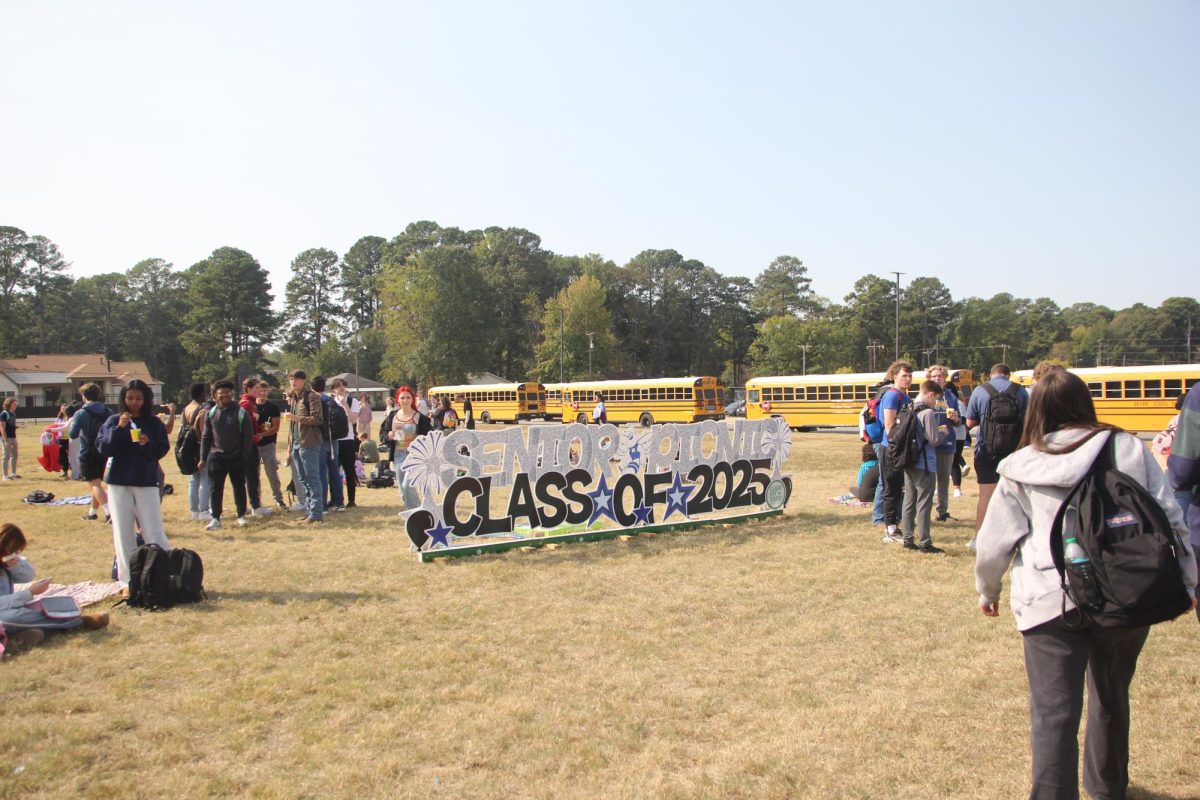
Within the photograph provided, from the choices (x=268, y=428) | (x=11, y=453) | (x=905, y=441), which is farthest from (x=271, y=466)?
(x=11, y=453)

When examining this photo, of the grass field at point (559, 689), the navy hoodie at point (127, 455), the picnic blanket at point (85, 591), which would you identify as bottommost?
the grass field at point (559, 689)

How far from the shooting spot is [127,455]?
6402mm

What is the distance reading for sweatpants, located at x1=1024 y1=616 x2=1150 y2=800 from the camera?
271cm

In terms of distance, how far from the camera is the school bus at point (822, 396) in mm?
29375

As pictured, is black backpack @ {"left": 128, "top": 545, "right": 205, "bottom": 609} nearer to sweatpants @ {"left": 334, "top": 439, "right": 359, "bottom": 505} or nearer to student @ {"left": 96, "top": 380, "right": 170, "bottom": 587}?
student @ {"left": 96, "top": 380, "right": 170, "bottom": 587}

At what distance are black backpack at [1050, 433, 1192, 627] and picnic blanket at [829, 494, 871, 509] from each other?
27.5ft

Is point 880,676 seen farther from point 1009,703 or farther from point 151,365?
point 151,365

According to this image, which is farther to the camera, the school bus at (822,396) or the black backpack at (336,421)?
the school bus at (822,396)

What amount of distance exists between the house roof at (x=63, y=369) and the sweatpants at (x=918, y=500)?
63.2 metres

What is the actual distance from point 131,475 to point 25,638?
64.2 inches

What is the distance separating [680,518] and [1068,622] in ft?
22.3

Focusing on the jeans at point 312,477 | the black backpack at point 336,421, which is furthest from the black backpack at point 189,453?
the black backpack at point 336,421

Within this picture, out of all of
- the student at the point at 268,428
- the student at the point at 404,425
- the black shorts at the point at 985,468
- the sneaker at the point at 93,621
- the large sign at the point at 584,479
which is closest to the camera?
the sneaker at the point at 93,621

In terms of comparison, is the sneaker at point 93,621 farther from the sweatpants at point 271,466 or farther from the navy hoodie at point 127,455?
the sweatpants at point 271,466
